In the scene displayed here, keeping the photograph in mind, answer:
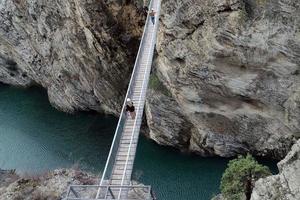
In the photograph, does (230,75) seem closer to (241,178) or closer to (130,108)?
(130,108)

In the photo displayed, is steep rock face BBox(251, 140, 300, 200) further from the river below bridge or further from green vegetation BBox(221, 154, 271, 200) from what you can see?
the river below bridge

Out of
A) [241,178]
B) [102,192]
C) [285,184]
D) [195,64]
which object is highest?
[195,64]

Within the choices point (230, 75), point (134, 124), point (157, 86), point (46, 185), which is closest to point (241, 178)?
point (134, 124)

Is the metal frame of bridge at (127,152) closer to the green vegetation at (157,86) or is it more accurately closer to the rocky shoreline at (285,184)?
the green vegetation at (157,86)

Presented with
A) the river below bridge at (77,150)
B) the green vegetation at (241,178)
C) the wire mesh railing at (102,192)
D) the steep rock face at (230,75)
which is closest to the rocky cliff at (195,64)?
the steep rock face at (230,75)

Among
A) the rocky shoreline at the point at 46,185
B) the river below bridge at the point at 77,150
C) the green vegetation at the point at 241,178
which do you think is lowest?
the river below bridge at the point at 77,150
